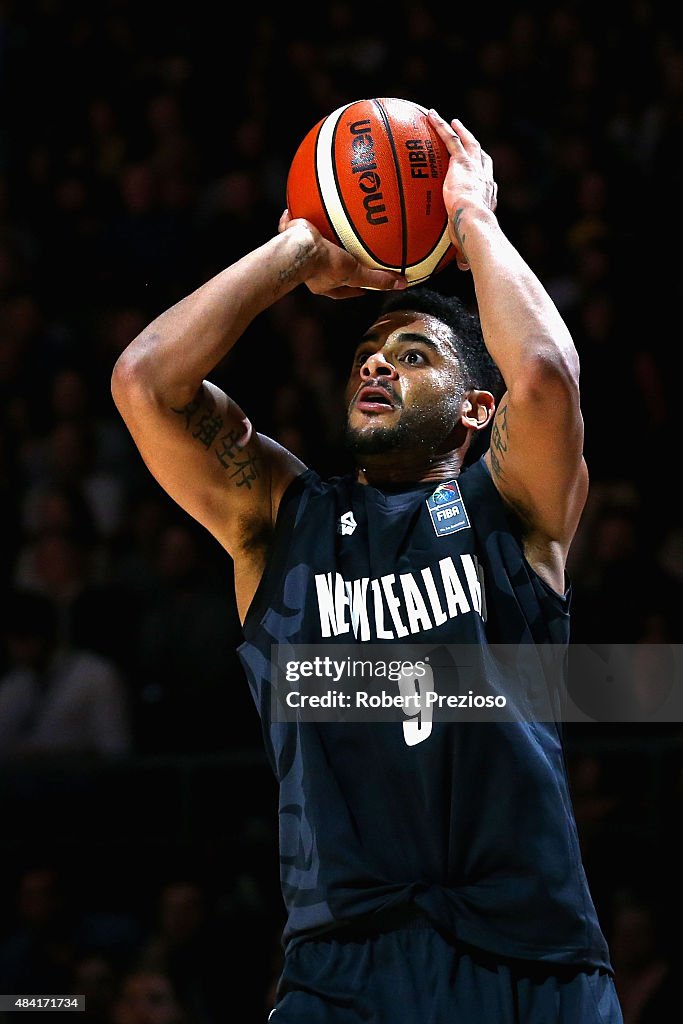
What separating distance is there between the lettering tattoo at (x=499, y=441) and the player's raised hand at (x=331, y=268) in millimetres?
466

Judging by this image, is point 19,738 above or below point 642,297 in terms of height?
below

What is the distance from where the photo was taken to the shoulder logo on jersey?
2.79 meters

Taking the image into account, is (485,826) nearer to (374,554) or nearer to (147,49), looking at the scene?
(374,554)

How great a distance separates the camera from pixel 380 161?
2.91m

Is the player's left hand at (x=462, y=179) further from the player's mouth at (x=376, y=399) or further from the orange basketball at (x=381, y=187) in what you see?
the player's mouth at (x=376, y=399)

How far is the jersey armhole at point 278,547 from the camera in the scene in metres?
2.77

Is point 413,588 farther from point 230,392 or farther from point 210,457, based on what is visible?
point 230,392

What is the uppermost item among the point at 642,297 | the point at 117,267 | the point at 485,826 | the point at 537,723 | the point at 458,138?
the point at 117,267

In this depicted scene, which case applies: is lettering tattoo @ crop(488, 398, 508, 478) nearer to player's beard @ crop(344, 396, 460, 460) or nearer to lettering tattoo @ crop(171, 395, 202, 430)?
player's beard @ crop(344, 396, 460, 460)

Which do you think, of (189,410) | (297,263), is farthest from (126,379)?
(297,263)

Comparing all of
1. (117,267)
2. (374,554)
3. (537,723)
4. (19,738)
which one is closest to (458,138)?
(374,554)

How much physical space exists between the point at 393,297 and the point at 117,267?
141 inches

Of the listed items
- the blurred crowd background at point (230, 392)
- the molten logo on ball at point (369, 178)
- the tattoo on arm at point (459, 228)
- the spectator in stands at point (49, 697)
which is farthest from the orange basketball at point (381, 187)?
the spectator in stands at point (49, 697)

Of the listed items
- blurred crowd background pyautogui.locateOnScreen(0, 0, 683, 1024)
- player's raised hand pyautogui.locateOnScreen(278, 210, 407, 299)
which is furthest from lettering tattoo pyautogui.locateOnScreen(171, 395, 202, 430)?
blurred crowd background pyautogui.locateOnScreen(0, 0, 683, 1024)
